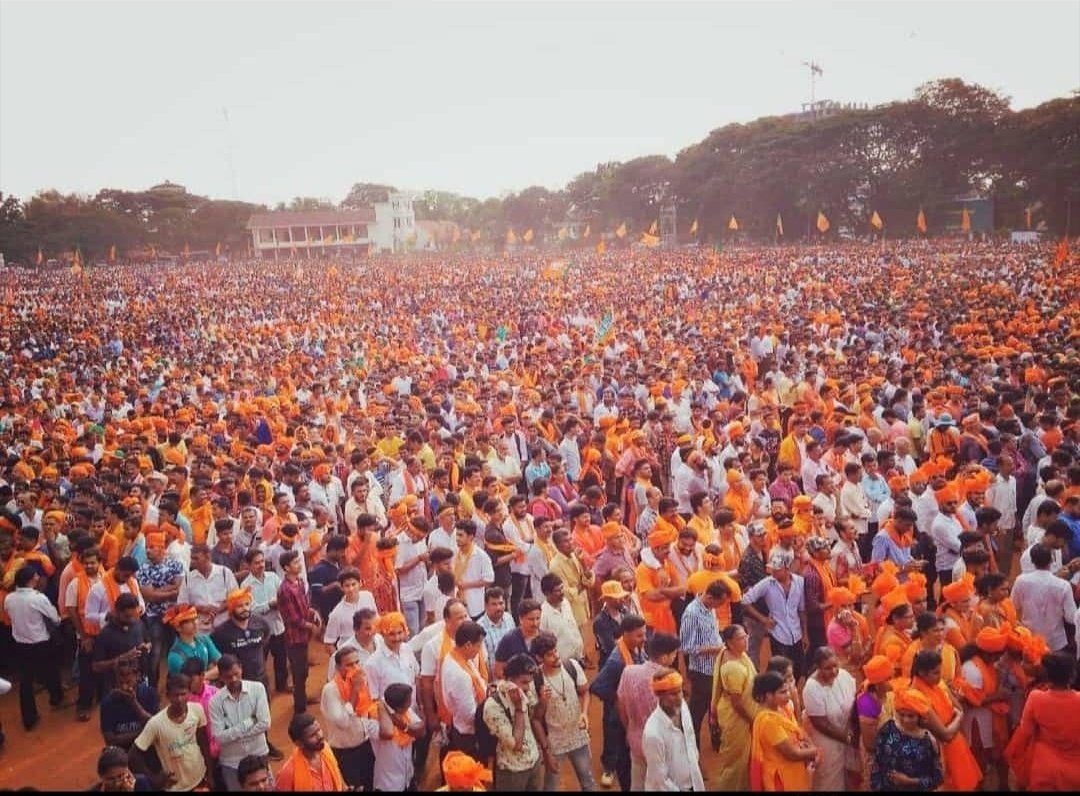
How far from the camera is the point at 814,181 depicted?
52.4 metres

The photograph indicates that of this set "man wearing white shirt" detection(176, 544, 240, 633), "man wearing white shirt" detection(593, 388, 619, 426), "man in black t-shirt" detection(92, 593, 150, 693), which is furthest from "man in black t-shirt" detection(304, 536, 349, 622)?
"man wearing white shirt" detection(593, 388, 619, 426)

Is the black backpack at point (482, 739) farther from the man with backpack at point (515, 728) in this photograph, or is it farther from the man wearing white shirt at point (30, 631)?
the man wearing white shirt at point (30, 631)

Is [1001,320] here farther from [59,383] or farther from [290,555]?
[59,383]

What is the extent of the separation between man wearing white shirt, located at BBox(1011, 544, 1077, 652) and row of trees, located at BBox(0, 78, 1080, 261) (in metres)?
45.8

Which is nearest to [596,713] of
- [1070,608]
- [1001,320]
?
[1070,608]

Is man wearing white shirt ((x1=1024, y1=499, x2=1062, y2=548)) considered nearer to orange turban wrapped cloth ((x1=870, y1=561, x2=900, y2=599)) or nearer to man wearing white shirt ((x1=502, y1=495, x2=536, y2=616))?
orange turban wrapped cloth ((x1=870, y1=561, x2=900, y2=599))

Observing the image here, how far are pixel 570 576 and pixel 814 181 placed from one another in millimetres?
52313

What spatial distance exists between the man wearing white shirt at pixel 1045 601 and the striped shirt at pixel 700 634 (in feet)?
6.30

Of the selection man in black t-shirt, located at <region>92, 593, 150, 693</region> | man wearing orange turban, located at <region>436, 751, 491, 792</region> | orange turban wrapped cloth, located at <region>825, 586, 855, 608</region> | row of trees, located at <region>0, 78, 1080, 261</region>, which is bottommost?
man in black t-shirt, located at <region>92, 593, 150, 693</region>

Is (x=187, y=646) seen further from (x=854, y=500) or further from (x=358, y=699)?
(x=854, y=500)

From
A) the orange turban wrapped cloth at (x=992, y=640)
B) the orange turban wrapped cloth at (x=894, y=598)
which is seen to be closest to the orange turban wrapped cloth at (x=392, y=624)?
the orange turban wrapped cloth at (x=894, y=598)

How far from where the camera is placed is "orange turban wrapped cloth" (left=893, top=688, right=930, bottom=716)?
141 inches

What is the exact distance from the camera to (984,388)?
988cm

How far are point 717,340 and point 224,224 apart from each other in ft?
236
